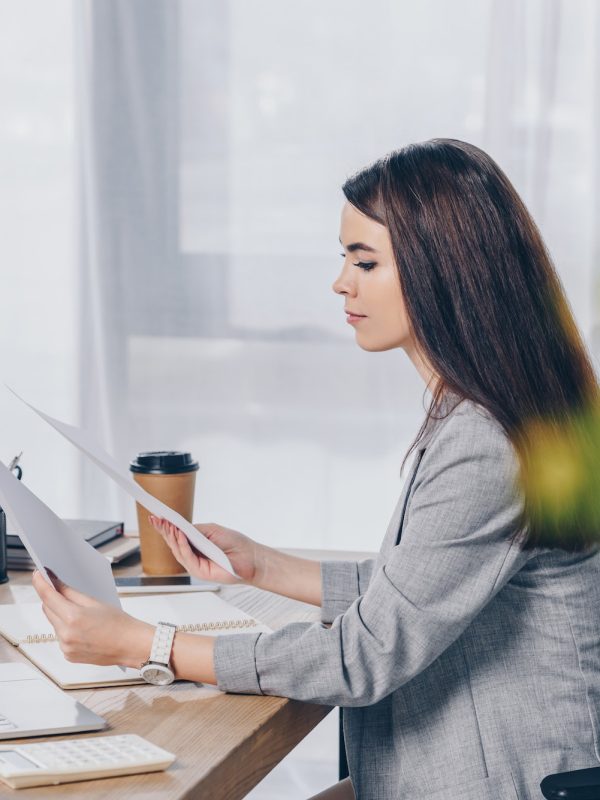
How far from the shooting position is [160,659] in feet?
3.42

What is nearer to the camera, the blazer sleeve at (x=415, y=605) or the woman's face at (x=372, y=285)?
the blazer sleeve at (x=415, y=605)

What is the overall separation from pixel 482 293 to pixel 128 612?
54 centimetres

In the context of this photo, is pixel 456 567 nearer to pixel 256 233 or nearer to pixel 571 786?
pixel 571 786

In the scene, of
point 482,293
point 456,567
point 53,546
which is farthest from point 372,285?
point 53,546

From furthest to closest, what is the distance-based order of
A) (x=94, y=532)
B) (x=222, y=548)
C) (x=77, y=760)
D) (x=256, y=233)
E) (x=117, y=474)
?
(x=256, y=233) < (x=94, y=532) < (x=222, y=548) < (x=117, y=474) < (x=77, y=760)

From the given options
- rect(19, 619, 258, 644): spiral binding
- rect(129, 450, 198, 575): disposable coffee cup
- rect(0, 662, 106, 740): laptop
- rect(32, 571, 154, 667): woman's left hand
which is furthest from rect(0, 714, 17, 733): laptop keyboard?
rect(129, 450, 198, 575): disposable coffee cup

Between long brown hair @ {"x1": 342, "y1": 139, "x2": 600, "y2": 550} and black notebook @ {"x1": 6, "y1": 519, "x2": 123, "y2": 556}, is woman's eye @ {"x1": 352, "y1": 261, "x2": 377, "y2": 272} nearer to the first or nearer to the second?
long brown hair @ {"x1": 342, "y1": 139, "x2": 600, "y2": 550}

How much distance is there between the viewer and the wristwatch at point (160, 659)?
104 cm

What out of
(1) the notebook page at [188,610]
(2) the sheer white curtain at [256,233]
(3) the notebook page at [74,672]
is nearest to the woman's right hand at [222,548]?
(1) the notebook page at [188,610]

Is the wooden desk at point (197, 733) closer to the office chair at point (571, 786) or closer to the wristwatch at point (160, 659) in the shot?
the wristwatch at point (160, 659)

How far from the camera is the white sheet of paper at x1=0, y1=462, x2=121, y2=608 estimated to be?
102 cm

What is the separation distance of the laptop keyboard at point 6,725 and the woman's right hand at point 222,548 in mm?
433

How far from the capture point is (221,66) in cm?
271

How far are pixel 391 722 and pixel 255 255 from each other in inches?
69.5
